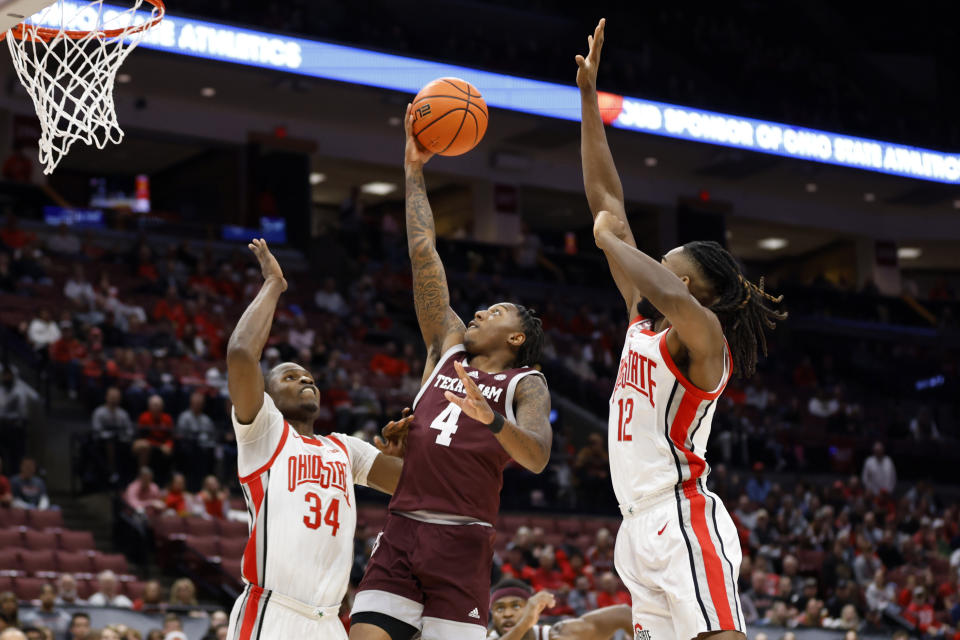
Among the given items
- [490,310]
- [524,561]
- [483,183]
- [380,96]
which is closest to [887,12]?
[483,183]

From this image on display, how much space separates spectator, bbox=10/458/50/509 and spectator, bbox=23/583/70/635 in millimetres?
2572

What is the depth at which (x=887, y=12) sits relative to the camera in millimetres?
29969

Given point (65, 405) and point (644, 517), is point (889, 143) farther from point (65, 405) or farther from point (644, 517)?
point (644, 517)

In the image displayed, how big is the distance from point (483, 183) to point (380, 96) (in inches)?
180

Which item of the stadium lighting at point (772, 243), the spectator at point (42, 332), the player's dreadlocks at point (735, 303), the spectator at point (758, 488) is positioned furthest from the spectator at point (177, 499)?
the stadium lighting at point (772, 243)

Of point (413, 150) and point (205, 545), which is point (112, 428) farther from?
point (413, 150)

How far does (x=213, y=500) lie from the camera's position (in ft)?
40.1

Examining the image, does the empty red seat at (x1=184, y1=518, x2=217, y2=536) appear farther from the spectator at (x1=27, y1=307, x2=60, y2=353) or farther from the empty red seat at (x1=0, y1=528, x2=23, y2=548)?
the spectator at (x1=27, y1=307, x2=60, y2=353)

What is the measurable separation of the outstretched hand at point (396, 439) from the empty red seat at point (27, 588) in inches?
241

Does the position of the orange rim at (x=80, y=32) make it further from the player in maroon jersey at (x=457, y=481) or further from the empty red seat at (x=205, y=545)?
the empty red seat at (x=205, y=545)

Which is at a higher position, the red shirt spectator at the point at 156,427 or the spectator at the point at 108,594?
the red shirt spectator at the point at 156,427

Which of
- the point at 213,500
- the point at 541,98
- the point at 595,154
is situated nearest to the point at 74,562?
the point at 213,500

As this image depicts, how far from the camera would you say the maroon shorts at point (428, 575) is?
15.3ft

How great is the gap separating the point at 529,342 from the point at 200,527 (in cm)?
733
